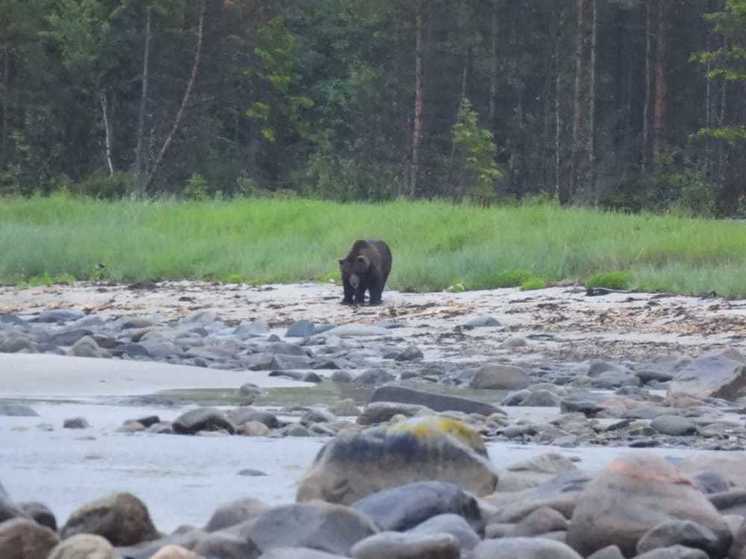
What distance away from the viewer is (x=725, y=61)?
43000 millimetres

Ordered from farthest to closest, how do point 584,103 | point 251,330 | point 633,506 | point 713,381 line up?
1. point 584,103
2. point 251,330
3. point 713,381
4. point 633,506

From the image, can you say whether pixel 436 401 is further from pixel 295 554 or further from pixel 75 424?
pixel 295 554

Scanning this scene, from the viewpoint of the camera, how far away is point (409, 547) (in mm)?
3047

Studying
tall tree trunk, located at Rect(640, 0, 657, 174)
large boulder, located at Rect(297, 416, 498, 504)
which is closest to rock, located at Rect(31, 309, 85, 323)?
large boulder, located at Rect(297, 416, 498, 504)

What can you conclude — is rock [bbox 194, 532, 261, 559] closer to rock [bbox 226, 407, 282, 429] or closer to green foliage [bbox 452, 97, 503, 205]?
rock [bbox 226, 407, 282, 429]

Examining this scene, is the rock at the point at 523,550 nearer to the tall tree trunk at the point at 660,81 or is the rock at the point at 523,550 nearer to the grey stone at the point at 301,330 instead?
the grey stone at the point at 301,330

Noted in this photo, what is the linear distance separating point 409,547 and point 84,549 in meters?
0.61

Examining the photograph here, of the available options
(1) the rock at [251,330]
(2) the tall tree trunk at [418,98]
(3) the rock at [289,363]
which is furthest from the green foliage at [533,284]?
(2) the tall tree trunk at [418,98]

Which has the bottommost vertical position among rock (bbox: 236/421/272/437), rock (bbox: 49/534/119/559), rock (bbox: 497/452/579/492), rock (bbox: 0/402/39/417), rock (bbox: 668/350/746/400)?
rock (bbox: 668/350/746/400)

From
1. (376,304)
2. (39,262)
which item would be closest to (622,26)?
(39,262)

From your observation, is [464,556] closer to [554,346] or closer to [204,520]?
[204,520]

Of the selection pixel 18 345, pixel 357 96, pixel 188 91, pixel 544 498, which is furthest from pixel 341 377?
Result: pixel 357 96

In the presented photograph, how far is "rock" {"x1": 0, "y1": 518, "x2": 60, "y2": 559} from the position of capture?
3.13 metres

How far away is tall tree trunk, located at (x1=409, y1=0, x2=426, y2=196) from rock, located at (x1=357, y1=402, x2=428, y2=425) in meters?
31.5
